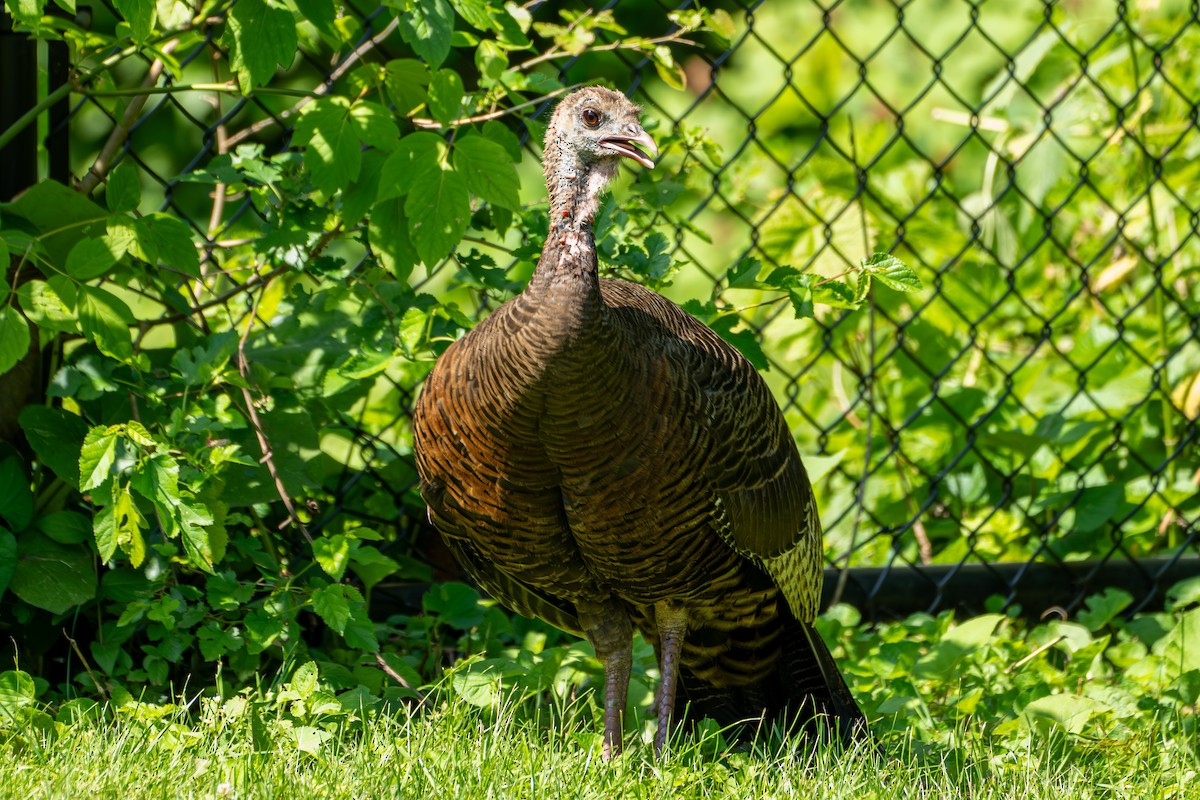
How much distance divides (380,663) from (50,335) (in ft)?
3.52

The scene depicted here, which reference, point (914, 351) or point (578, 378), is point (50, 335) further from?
point (914, 351)

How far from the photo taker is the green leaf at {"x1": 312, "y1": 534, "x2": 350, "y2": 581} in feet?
9.64

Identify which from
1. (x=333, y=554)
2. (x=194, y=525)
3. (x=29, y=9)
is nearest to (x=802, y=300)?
(x=333, y=554)

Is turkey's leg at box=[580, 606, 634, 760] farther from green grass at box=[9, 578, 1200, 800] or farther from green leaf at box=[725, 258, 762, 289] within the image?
green leaf at box=[725, 258, 762, 289]

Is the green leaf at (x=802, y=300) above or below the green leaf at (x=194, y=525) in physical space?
above

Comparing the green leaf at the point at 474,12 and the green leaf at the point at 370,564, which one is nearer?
the green leaf at the point at 474,12

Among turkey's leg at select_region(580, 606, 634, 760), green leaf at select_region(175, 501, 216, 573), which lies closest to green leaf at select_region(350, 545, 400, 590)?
green leaf at select_region(175, 501, 216, 573)

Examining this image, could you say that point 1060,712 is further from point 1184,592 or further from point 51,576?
point 51,576

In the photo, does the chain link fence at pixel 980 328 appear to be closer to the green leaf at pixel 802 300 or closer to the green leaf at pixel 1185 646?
the green leaf at pixel 802 300

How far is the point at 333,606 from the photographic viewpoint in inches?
116

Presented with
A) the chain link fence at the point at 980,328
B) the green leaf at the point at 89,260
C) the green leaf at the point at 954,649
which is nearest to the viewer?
the green leaf at the point at 89,260

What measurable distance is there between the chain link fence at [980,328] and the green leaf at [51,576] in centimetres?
77

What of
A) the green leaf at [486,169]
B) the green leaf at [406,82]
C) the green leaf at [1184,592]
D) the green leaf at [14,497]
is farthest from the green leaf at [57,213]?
the green leaf at [1184,592]

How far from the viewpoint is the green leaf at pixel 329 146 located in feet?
9.39
